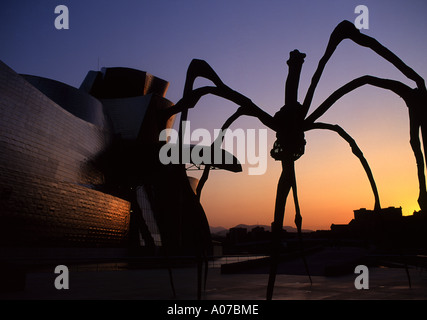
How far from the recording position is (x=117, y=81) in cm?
6381

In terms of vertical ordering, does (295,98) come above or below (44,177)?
below

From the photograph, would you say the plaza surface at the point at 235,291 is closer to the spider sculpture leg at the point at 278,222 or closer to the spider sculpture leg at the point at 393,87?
the spider sculpture leg at the point at 278,222

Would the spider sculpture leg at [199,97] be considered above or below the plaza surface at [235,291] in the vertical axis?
above

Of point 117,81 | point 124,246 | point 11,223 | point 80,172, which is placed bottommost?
point 124,246

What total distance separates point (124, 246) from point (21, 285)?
38.1 m

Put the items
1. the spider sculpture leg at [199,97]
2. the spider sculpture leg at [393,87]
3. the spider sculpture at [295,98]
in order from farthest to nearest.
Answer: the spider sculpture leg at [199,97] < the spider sculpture at [295,98] < the spider sculpture leg at [393,87]

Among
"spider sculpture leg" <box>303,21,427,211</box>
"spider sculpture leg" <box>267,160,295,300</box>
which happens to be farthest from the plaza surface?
"spider sculpture leg" <box>303,21,427,211</box>

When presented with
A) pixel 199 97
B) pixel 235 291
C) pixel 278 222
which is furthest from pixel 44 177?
pixel 278 222

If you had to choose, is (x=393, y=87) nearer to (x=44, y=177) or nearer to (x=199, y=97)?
(x=199, y=97)

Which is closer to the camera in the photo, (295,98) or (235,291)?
(295,98)

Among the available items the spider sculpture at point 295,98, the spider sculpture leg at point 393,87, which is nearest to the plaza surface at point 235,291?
the spider sculpture at point 295,98

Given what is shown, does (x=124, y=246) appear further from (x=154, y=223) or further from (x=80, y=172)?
(x=154, y=223)

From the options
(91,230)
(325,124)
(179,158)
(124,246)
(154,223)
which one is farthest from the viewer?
(154,223)
